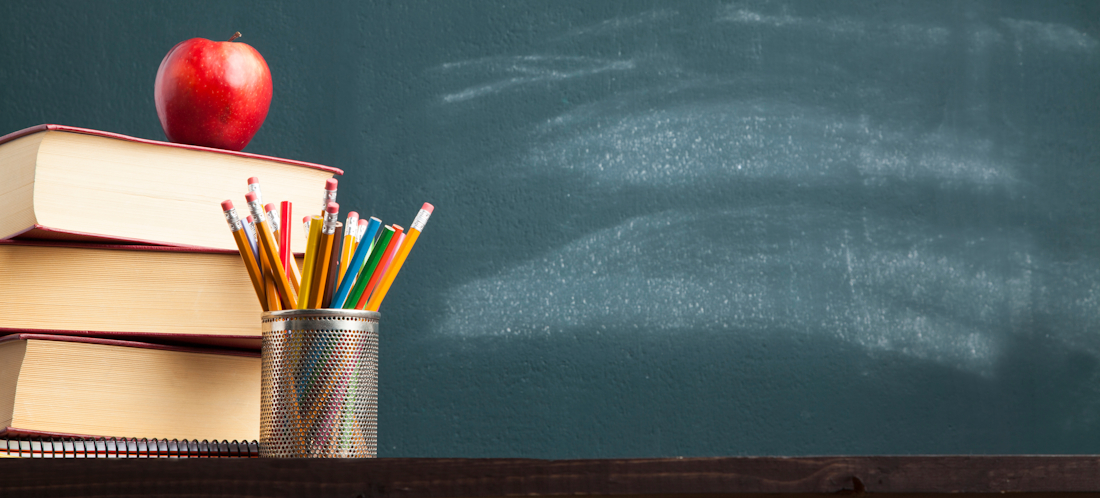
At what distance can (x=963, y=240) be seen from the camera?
960 millimetres

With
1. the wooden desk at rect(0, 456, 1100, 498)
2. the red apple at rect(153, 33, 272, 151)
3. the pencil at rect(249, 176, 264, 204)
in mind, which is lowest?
the wooden desk at rect(0, 456, 1100, 498)

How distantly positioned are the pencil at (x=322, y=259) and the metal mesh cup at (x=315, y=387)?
0.02 m

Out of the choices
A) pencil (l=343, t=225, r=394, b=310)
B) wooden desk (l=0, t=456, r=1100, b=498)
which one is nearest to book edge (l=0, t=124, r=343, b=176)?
pencil (l=343, t=225, r=394, b=310)

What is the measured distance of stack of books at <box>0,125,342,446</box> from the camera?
1.77 ft

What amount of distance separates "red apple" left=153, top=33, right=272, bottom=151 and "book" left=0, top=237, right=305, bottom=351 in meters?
0.11

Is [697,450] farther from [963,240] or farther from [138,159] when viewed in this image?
[138,159]

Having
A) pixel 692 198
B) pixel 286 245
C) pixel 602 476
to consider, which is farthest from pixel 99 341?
pixel 692 198

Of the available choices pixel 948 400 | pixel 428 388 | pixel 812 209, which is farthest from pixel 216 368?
pixel 948 400

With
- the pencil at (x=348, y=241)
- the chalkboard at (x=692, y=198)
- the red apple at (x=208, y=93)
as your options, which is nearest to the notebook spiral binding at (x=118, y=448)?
the pencil at (x=348, y=241)

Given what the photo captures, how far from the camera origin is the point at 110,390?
55cm

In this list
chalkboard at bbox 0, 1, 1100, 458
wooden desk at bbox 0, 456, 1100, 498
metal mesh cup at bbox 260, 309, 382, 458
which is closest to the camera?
wooden desk at bbox 0, 456, 1100, 498

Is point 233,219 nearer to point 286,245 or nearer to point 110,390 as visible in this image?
point 286,245

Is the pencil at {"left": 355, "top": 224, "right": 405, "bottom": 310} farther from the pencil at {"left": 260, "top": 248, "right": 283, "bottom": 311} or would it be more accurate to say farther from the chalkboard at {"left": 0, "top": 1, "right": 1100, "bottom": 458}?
the chalkboard at {"left": 0, "top": 1, "right": 1100, "bottom": 458}

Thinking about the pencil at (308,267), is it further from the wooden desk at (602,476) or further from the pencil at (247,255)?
the wooden desk at (602,476)
